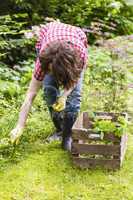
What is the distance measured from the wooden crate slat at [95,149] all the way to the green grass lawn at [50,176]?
0.15 meters

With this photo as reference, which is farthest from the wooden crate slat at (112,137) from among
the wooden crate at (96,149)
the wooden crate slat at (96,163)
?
the wooden crate slat at (96,163)

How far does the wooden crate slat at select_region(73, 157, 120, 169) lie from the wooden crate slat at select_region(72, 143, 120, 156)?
6 centimetres

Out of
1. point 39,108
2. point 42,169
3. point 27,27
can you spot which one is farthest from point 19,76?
point 42,169

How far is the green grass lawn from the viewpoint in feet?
12.1

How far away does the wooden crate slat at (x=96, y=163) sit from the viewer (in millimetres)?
3950

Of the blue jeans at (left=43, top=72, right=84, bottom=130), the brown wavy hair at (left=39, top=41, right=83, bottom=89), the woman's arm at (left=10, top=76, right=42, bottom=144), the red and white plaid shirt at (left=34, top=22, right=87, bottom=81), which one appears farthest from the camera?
the blue jeans at (left=43, top=72, right=84, bottom=130)

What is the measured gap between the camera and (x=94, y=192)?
3725 mm

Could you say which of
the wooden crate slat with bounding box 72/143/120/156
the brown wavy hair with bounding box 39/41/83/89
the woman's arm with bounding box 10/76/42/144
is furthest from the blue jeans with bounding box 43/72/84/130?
the brown wavy hair with bounding box 39/41/83/89

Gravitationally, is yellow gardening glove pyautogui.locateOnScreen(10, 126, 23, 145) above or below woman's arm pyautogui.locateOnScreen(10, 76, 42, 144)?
below

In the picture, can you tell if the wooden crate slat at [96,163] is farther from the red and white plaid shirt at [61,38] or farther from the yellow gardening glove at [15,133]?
the red and white plaid shirt at [61,38]

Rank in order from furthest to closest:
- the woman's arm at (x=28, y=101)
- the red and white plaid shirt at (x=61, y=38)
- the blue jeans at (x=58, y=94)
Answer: the blue jeans at (x=58, y=94) → the woman's arm at (x=28, y=101) → the red and white plaid shirt at (x=61, y=38)

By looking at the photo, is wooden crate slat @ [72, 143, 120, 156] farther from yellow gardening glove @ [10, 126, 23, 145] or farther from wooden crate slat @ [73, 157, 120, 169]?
yellow gardening glove @ [10, 126, 23, 145]

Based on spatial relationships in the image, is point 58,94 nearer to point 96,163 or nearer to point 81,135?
→ point 81,135

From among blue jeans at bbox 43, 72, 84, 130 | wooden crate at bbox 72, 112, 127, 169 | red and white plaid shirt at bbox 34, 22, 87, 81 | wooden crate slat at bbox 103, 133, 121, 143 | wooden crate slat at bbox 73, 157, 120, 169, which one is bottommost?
wooden crate slat at bbox 73, 157, 120, 169
